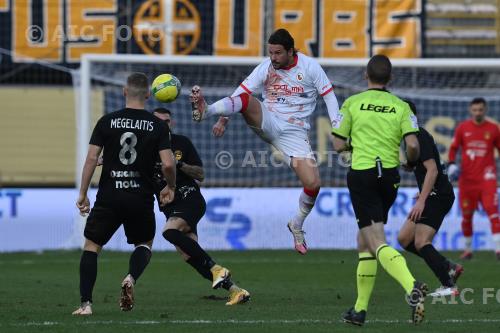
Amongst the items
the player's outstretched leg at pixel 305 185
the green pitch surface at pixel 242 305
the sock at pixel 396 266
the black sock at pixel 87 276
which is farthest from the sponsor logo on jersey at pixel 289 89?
the sock at pixel 396 266

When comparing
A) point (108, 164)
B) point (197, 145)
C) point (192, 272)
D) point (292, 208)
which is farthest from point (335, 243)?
point (108, 164)

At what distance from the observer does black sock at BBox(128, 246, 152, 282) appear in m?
10.1

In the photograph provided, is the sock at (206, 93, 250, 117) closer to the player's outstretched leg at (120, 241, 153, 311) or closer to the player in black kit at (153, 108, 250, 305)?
the player in black kit at (153, 108, 250, 305)

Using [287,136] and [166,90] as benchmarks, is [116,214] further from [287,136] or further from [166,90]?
[287,136]

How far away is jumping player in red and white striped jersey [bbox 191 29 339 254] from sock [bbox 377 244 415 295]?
282 centimetres

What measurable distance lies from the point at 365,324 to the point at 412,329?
543 millimetres

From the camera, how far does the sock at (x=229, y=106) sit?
11359mm

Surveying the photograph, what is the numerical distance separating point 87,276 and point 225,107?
8.37ft

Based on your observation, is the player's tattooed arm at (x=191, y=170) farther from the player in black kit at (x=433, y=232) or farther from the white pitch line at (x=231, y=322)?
the white pitch line at (x=231, y=322)

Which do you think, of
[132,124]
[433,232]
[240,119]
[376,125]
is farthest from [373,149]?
[240,119]

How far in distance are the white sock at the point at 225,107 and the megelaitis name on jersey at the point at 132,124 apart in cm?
158

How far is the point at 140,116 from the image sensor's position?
9797mm

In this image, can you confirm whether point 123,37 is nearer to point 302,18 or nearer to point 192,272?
point 302,18

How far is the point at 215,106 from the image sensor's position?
1140 cm
